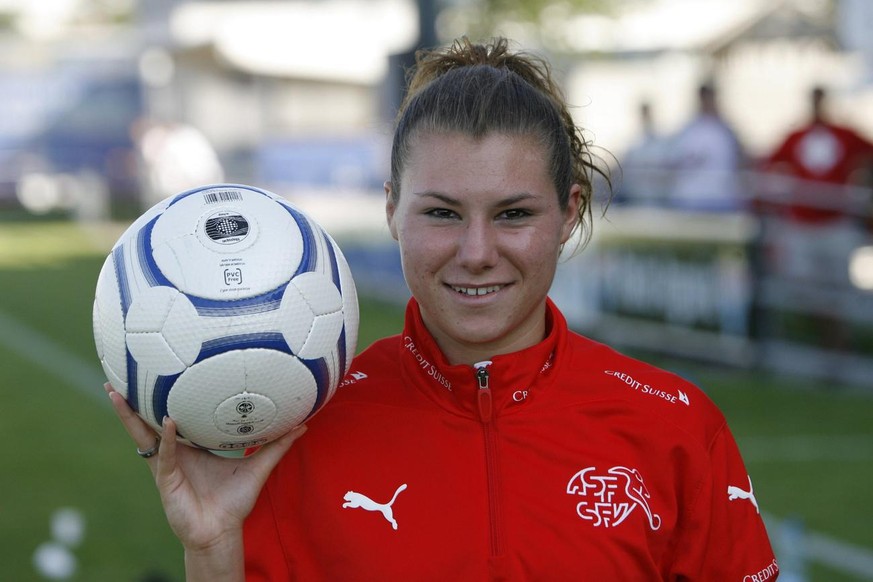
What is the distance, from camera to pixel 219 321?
2.33m

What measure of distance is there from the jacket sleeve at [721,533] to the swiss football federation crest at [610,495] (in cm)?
9

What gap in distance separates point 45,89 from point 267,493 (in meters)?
30.4

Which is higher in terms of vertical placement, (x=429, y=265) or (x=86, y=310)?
(x=429, y=265)

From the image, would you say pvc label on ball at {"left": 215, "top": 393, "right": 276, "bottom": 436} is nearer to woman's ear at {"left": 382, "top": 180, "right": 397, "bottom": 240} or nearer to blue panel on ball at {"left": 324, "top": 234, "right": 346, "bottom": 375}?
blue panel on ball at {"left": 324, "top": 234, "right": 346, "bottom": 375}

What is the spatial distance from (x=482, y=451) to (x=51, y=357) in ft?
34.4

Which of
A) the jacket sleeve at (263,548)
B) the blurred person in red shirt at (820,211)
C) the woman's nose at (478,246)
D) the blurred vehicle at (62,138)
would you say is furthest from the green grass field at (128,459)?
the blurred vehicle at (62,138)

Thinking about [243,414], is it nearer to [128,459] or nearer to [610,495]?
[610,495]

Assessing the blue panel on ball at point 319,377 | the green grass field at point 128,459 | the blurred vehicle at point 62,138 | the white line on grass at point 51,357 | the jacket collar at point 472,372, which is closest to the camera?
the blue panel on ball at point 319,377

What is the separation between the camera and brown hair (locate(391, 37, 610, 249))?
2467mm

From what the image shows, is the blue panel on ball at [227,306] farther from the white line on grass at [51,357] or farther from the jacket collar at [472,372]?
the white line on grass at [51,357]

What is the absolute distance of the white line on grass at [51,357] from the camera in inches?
428

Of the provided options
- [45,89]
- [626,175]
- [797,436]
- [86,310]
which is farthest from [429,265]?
[45,89]

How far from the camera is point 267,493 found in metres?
2.50

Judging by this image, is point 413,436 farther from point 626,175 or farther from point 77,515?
point 626,175
